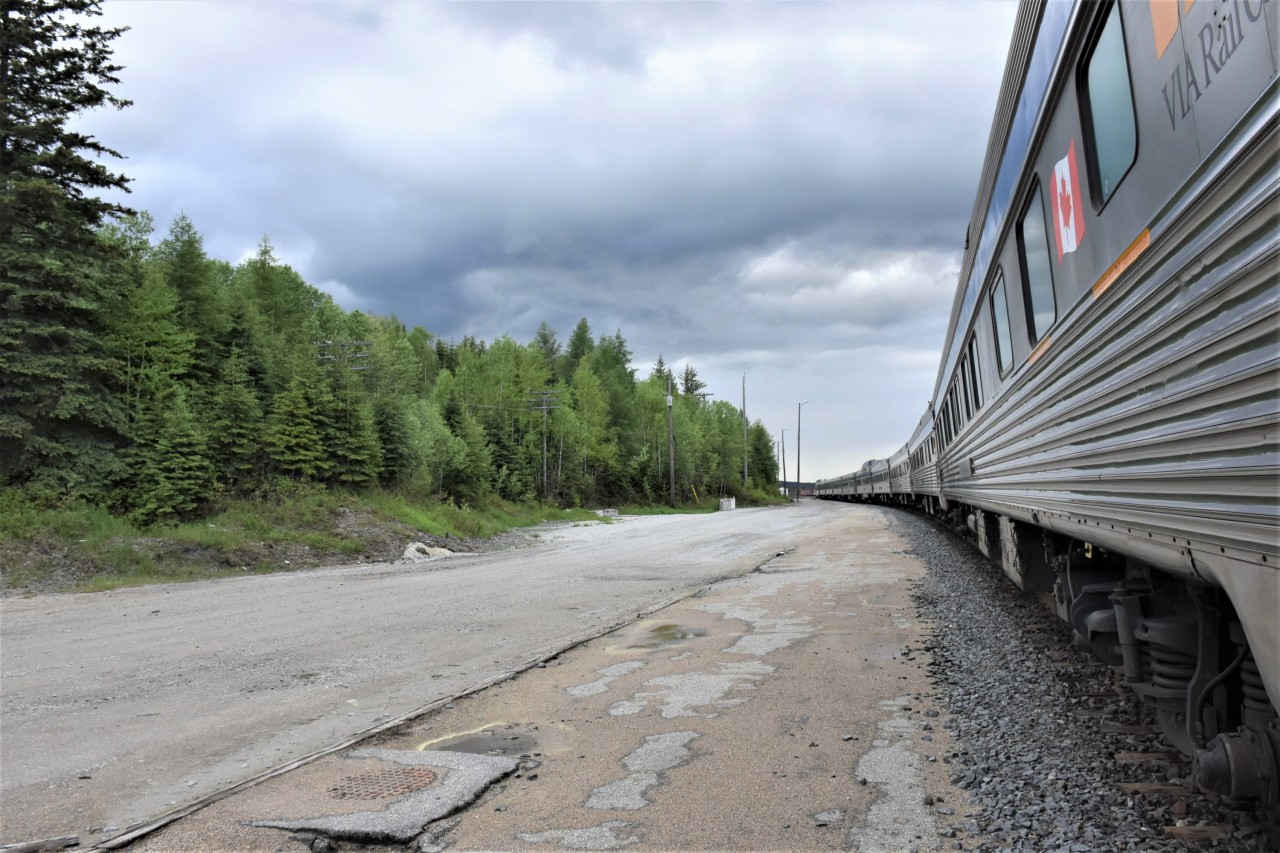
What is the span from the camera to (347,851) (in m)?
3.41

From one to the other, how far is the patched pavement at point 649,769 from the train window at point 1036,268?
2.44 m

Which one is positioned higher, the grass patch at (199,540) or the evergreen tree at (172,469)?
the evergreen tree at (172,469)

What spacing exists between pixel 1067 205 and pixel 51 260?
60.7 ft

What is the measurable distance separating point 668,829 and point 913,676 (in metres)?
3.04

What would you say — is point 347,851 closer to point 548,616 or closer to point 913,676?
point 913,676

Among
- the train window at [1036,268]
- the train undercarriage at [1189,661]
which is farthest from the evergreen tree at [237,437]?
the train undercarriage at [1189,661]

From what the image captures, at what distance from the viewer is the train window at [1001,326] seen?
658cm

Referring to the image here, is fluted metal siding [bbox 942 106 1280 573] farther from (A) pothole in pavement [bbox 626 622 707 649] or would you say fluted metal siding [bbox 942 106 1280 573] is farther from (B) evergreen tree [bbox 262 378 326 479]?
(B) evergreen tree [bbox 262 378 326 479]

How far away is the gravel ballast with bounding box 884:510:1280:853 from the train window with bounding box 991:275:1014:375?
228 centimetres

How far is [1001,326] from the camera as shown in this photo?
6957 mm

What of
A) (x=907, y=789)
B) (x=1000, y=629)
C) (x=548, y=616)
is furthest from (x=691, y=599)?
(x=907, y=789)

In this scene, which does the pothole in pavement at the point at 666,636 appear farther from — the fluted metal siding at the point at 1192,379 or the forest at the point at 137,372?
the forest at the point at 137,372

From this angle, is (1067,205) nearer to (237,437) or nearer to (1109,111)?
(1109,111)

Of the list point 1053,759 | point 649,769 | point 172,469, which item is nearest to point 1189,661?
point 1053,759
